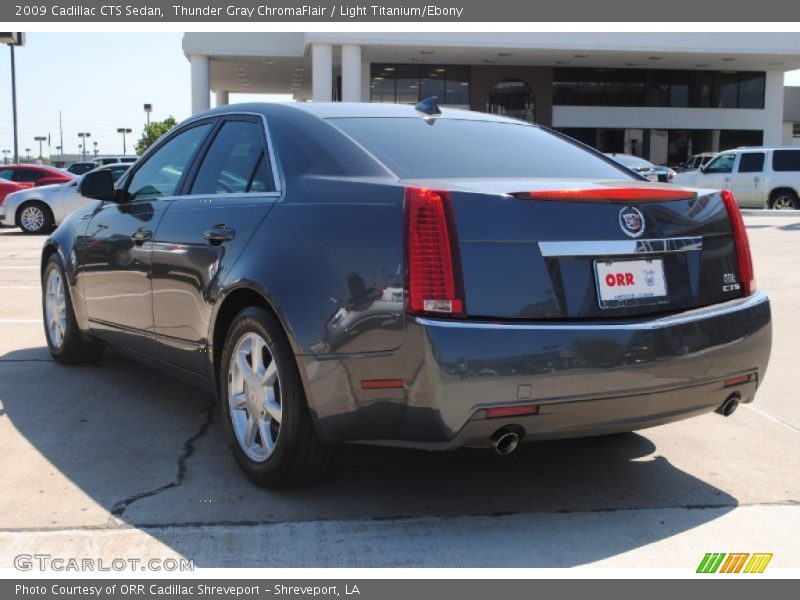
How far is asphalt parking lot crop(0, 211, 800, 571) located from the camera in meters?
3.51

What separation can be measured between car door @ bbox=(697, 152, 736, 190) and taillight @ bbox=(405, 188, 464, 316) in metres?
22.3

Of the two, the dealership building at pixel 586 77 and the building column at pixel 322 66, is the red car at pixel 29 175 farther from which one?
the dealership building at pixel 586 77

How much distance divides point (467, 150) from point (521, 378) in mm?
1358

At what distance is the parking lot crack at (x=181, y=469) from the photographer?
392 cm

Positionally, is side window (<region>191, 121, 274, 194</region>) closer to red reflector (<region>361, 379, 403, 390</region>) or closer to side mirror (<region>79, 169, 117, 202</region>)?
side mirror (<region>79, 169, 117, 202</region>)

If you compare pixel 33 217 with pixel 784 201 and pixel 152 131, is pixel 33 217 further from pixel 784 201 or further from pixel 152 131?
pixel 152 131

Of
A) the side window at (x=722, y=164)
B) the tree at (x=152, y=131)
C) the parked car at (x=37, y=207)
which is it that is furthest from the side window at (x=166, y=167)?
the tree at (x=152, y=131)
